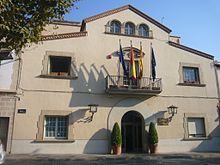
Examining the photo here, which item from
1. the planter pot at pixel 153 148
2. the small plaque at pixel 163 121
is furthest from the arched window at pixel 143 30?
the planter pot at pixel 153 148

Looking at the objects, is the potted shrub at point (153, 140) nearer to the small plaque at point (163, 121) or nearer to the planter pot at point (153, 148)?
the planter pot at point (153, 148)

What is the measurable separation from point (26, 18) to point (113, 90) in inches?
274

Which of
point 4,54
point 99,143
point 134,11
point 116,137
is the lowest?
point 99,143

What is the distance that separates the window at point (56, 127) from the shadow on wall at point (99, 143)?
1445 millimetres

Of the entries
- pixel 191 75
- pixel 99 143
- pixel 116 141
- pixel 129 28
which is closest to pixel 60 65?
pixel 99 143

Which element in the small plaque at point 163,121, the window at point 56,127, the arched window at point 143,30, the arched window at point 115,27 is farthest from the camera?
the arched window at point 143,30

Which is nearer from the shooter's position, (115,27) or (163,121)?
(163,121)

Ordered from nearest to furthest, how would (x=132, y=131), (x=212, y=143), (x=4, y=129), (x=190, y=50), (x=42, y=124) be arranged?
(x=4, y=129) → (x=42, y=124) → (x=132, y=131) → (x=212, y=143) → (x=190, y=50)

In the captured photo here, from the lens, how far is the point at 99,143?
44.0 feet

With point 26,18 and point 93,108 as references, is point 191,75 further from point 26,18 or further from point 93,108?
point 26,18

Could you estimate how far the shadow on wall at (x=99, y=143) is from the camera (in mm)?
13211

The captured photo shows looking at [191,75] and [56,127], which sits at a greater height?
[191,75]

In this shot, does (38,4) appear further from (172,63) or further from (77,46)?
(172,63)

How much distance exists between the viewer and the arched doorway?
14695mm
